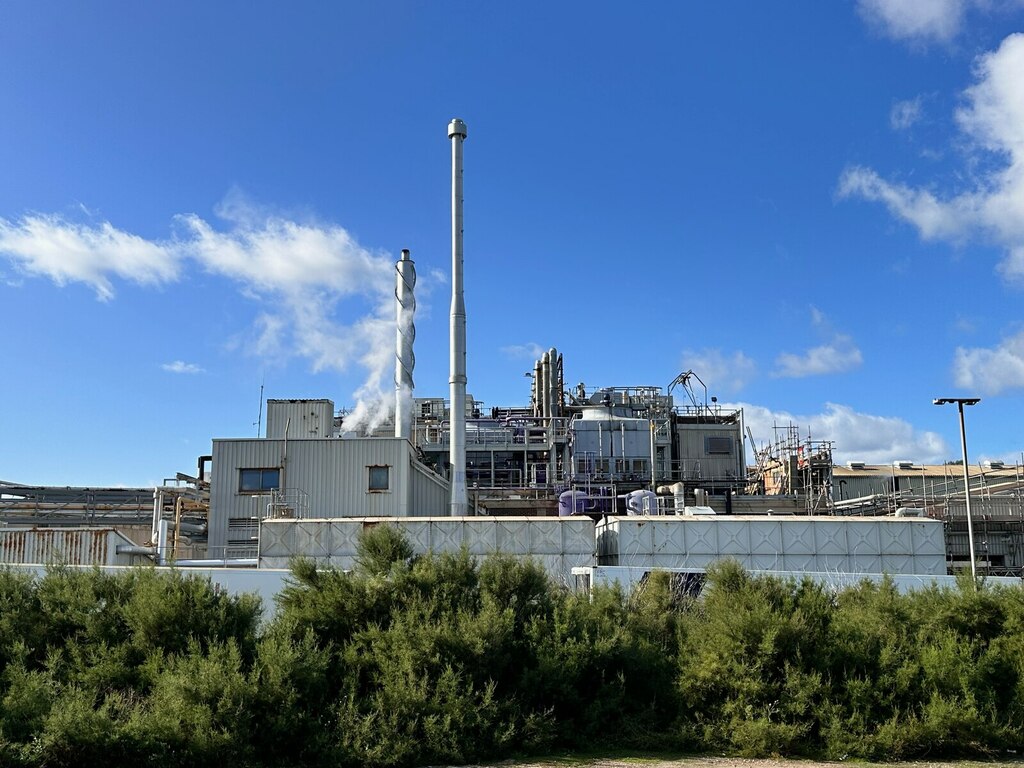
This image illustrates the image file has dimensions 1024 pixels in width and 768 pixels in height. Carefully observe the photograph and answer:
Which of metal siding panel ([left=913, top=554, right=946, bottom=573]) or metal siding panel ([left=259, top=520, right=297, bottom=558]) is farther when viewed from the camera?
metal siding panel ([left=913, top=554, right=946, bottom=573])

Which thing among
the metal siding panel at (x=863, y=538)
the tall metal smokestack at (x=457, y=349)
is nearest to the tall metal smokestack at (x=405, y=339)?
the tall metal smokestack at (x=457, y=349)

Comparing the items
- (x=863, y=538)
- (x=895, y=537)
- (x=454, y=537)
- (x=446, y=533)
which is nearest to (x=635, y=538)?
(x=454, y=537)

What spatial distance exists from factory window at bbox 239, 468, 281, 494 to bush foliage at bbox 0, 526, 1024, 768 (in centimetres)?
2174

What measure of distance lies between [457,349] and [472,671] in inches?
1118

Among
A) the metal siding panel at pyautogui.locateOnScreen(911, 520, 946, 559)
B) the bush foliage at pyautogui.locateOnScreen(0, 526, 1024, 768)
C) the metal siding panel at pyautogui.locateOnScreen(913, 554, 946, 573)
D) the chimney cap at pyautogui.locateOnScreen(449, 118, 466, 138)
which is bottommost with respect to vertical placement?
the bush foliage at pyautogui.locateOnScreen(0, 526, 1024, 768)

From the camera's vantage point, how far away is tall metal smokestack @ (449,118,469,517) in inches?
1599

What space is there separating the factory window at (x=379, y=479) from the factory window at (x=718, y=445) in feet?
85.1

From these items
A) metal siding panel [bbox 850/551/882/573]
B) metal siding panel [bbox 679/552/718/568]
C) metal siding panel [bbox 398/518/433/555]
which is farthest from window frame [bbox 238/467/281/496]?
metal siding panel [bbox 850/551/882/573]

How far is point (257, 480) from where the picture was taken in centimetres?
3856

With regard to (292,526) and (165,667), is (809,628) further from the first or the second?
(292,526)

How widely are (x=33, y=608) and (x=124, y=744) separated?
4.26 meters

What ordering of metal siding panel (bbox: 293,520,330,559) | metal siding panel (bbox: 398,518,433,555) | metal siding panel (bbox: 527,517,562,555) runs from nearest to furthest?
metal siding panel (bbox: 293,520,330,559) < metal siding panel (bbox: 527,517,562,555) < metal siding panel (bbox: 398,518,433,555)

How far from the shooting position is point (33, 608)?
1593cm

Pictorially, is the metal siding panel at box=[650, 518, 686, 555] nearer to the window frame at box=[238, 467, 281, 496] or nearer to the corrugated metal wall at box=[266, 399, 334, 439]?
the window frame at box=[238, 467, 281, 496]
